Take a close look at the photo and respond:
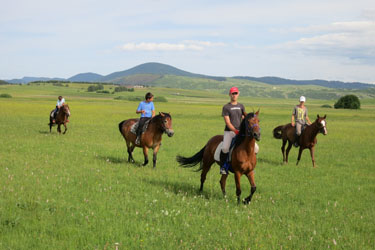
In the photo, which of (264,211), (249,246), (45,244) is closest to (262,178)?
(264,211)

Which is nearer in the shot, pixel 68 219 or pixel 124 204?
pixel 68 219

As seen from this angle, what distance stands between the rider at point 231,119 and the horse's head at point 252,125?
1.89 ft

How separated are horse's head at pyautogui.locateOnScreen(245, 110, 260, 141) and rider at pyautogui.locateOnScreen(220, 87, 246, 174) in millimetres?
575

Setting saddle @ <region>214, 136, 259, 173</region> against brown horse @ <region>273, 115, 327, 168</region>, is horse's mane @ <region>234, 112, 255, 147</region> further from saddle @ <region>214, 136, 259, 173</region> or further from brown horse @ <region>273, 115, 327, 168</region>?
brown horse @ <region>273, 115, 327, 168</region>

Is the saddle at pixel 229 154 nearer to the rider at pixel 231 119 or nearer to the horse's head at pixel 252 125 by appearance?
the rider at pixel 231 119

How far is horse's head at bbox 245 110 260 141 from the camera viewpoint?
25.9 ft

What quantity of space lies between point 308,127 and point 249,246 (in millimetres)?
11321

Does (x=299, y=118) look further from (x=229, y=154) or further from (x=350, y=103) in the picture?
(x=350, y=103)

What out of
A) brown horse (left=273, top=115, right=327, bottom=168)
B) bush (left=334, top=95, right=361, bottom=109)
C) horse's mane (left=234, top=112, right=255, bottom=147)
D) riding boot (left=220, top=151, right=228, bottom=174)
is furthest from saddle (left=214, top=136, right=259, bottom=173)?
bush (left=334, top=95, right=361, bottom=109)

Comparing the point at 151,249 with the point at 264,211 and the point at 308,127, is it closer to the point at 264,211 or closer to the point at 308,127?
the point at 264,211

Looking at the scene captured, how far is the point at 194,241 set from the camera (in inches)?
257

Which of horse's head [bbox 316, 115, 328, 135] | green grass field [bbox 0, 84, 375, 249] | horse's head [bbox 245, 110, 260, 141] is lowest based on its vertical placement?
green grass field [bbox 0, 84, 375, 249]

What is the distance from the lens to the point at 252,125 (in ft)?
26.3

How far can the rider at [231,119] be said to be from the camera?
A: 8.91 meters
